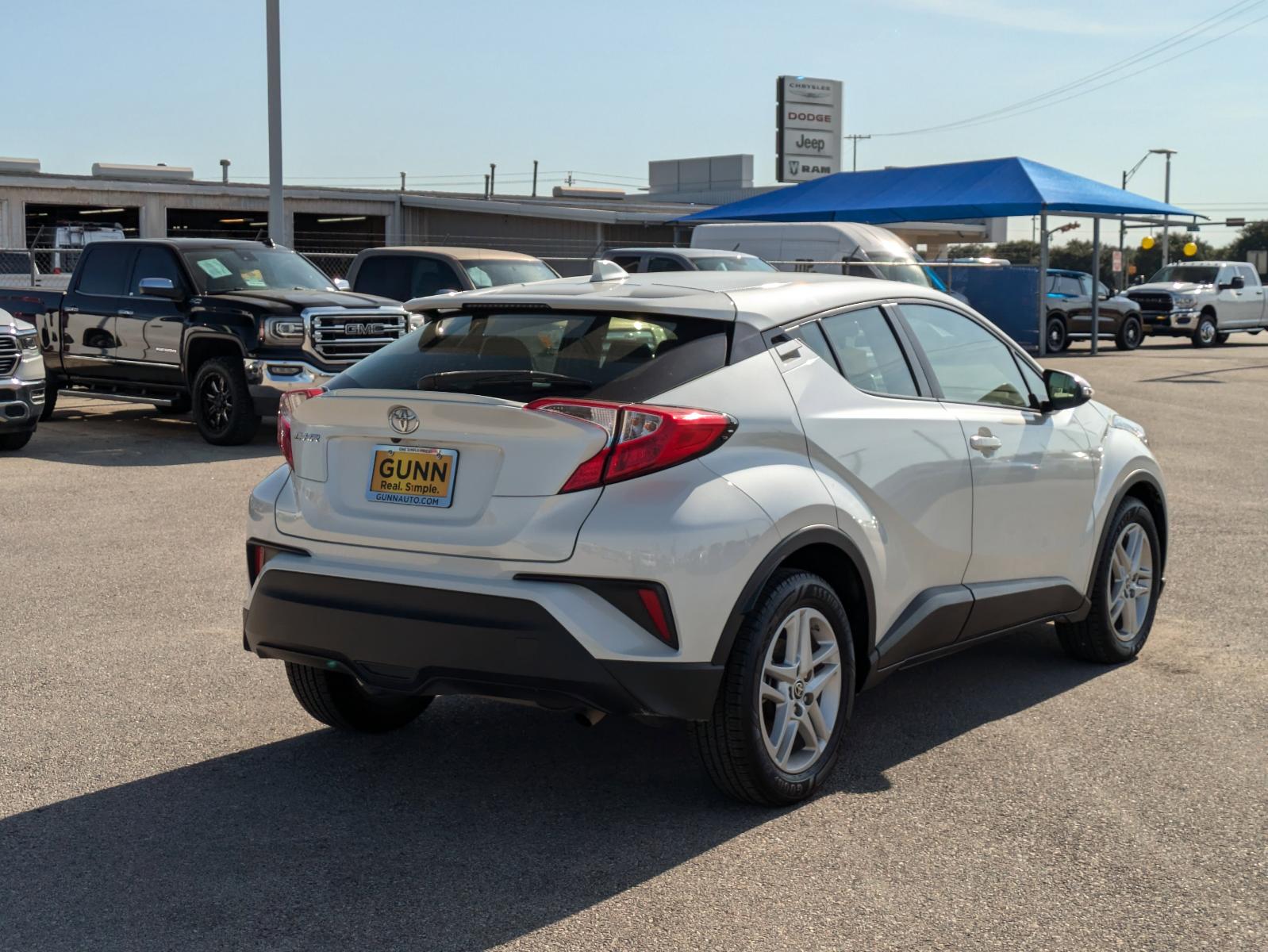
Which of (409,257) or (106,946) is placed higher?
(409,257)

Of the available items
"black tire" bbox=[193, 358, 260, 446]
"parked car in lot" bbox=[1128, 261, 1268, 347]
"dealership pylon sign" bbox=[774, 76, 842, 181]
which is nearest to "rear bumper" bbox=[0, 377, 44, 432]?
"black tire" bbox=[193, 358, 260, 446]

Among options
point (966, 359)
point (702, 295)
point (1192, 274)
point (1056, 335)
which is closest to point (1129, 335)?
point (1056, 335)

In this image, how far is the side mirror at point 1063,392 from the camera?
6.09 m

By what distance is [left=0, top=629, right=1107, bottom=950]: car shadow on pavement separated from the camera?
382 centimetres

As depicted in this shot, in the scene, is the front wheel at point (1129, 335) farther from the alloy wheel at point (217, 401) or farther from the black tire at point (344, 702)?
the black tire at point (344, 702)

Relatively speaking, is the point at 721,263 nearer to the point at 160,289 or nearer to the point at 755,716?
the point at 160,289

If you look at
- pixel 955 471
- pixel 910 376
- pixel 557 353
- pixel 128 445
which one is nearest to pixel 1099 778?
pixel 955 471

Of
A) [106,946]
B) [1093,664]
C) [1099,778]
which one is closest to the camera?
[106,946]

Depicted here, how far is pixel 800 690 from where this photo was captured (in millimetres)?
4680

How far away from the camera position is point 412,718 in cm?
560

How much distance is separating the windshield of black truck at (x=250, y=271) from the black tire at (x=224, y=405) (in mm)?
933

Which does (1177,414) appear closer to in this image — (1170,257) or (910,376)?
(910,376)

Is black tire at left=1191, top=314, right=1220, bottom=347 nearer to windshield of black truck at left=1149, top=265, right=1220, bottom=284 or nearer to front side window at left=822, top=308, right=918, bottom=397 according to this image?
windshield of black truck at left=1149, top=265, right=1220, bottom=284

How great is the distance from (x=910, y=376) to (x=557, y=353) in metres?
1.51
